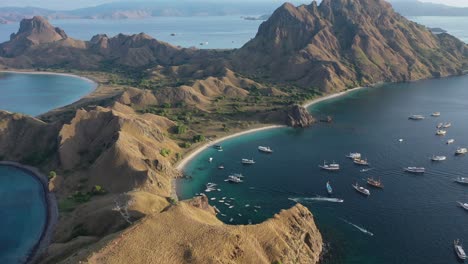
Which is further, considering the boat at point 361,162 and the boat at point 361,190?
the boat at point 361,162

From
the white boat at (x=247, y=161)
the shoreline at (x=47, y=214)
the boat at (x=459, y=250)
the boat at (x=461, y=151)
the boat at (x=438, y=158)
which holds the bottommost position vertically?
the shoreline at (x=47, y=214)

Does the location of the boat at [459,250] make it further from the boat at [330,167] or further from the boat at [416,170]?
the boat at [330,167]

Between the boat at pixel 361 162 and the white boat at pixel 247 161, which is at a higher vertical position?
the boat at pixel 361 162

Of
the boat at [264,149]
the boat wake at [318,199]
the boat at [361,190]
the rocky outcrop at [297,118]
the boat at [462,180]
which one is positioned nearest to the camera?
the boat wake at [318,199]

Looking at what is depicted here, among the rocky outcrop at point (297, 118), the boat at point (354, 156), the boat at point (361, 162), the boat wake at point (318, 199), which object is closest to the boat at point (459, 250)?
the boat wake at point (318, 199)

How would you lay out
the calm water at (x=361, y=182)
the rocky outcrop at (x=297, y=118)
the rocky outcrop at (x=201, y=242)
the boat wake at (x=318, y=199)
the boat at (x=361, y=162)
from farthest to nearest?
the rocky outcrop at (x=297, y=118), the boat at (x=361, y=162), the boat wake at (x=318, y=199), the calm water at (x=361, y=182), the rocky outcrop at (x=201, y=242)

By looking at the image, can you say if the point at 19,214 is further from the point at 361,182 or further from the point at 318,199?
the point at 361,182
